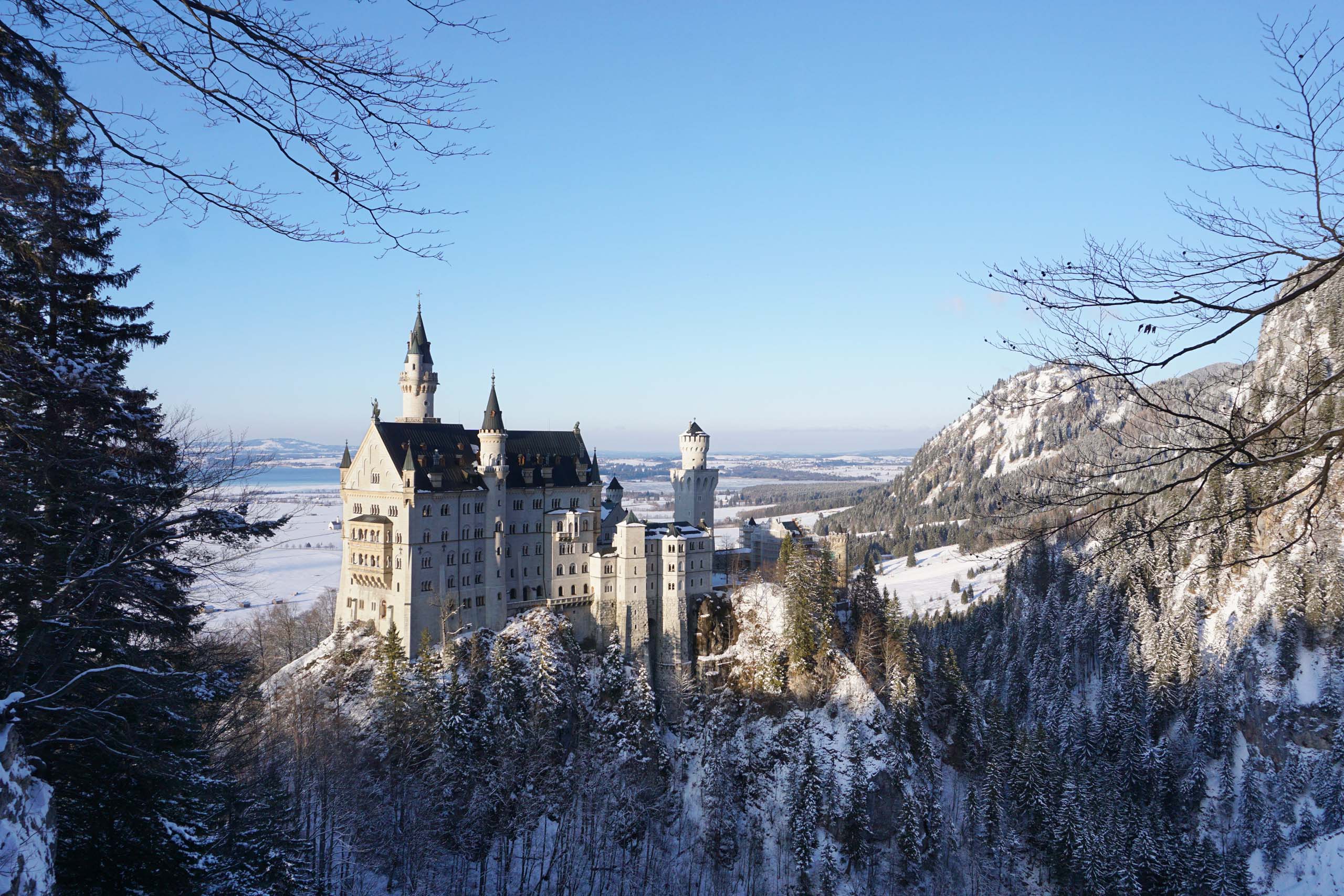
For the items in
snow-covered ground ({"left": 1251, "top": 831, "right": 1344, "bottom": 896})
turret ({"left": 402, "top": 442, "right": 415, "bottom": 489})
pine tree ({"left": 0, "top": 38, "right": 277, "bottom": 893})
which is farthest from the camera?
turret ({"left": 402, "top": 442, "right": 415, "bottom": 489})

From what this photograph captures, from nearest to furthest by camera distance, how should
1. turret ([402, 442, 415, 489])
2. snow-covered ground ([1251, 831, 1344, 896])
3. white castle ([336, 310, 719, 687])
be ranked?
snow-covered ground ([1251, 831, 1344, 896]), turret ([402, 442, 415, 489]), white castle ([336, 310, 719, 687])

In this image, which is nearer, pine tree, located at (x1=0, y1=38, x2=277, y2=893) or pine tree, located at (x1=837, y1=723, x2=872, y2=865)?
pine tree, located at (x1=0, y1=38, x2=277, y2=893)

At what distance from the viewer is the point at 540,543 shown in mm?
63844

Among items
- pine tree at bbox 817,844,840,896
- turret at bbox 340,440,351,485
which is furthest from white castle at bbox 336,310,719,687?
pine tree at bbox 817,844,840,896

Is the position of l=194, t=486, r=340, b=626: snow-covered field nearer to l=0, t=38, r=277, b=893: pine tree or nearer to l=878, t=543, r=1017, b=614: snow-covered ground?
l=0, t=38, r=277, b=893: pine tree

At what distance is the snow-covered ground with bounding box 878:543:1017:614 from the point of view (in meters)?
141

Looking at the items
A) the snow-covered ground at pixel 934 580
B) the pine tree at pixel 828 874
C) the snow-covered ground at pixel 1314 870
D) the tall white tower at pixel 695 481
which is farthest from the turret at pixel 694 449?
the snow-covered ground at pixel 934 580

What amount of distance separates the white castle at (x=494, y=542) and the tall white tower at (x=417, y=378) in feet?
0.32

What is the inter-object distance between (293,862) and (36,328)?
21.3 meters

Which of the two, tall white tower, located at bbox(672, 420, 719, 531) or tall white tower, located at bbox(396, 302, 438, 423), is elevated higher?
tall white tower, located at bbox(396, 302, 438, 423)

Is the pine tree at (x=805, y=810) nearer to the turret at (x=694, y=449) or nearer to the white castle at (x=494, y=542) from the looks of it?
the white castle at (x=494, y=542)

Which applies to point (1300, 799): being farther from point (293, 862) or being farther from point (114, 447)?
point (114, 447)

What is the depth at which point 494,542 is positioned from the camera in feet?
199

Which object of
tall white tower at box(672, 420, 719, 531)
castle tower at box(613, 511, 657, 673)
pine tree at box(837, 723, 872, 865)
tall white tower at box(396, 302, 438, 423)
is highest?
tall white tower at box(396, 302, 438, 423)
